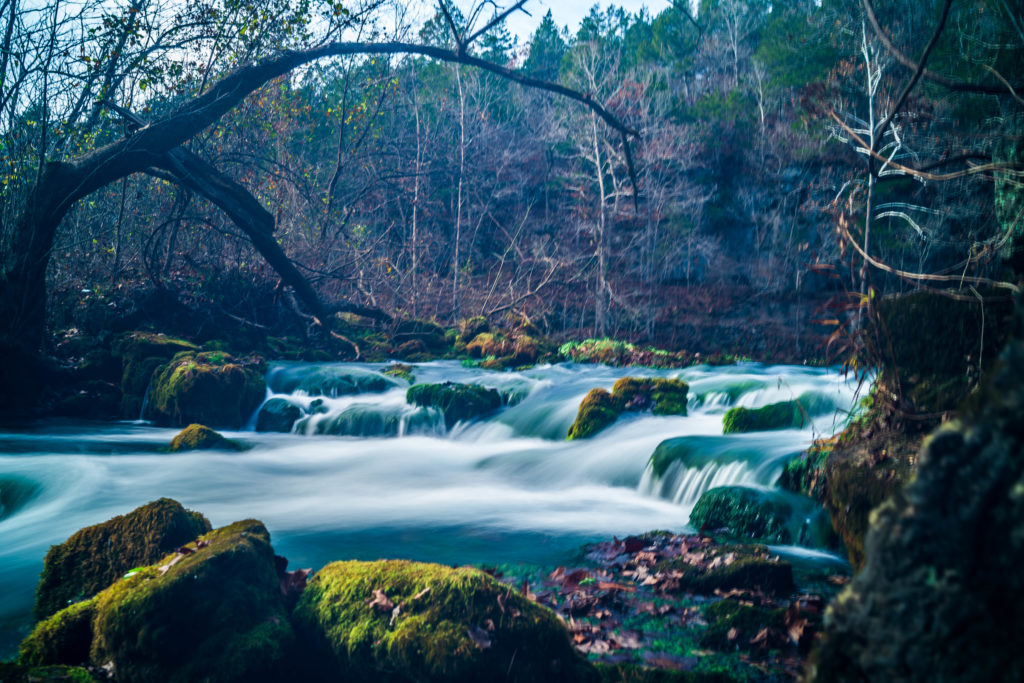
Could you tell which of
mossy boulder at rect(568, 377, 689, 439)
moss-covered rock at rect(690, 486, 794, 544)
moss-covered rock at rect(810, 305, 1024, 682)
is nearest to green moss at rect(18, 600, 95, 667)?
moss-covered rock at rect(810, 305, 1024, 682)

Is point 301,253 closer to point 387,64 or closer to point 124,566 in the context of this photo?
point 387,64

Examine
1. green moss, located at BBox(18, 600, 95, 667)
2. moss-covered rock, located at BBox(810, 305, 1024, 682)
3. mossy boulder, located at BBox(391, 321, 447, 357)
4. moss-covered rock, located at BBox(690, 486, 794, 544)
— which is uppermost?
mossy boulder, located at BBox(391, 321, 447, 357)

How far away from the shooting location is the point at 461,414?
12.3 meters

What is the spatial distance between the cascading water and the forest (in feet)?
0.21

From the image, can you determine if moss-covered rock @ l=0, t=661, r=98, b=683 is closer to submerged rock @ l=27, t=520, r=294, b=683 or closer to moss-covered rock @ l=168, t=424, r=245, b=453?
submerged rock @ l=27, t=520, r=294, b=683

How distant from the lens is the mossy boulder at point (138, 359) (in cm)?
1202

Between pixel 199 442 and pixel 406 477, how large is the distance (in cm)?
313

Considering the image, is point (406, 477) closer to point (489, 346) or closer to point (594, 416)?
point (594, 416)

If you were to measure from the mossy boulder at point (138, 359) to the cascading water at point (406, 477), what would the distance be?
810mm

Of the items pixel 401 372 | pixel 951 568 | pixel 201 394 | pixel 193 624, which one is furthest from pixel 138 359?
pixel 951 568

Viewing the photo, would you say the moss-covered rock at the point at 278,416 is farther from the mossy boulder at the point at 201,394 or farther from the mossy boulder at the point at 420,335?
the mossy boulder at the point at 420,335

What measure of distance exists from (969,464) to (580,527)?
17.6 feet

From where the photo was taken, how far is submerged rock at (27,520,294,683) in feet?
10.2

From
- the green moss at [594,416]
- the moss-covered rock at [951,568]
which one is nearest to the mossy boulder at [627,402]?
the green moss at [594,416]
